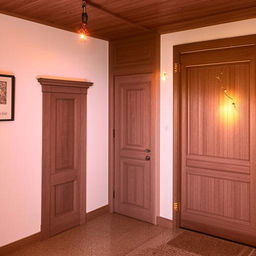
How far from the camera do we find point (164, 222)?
4.13 m

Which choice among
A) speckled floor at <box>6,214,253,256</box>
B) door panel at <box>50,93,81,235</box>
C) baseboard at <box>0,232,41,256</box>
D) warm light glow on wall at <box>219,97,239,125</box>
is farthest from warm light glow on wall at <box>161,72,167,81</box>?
baseboard at <box>0,232,41,256</box>

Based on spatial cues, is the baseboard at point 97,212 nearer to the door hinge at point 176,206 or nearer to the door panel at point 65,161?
the door panel at point 65,161

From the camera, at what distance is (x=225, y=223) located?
3693mm

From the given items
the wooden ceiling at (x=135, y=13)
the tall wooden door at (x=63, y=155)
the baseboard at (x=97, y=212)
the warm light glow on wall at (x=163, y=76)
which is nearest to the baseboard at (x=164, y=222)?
the baseboard at (x=97, y=212)

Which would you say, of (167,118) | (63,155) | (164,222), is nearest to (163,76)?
(167,118)

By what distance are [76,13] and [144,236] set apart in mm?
2750

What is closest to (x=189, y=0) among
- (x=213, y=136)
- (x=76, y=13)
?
(x=76, y=13)

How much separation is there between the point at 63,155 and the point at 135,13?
1.95 m

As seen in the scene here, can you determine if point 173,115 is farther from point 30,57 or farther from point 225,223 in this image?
point 30,57

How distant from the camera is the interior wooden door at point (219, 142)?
3506 millimetres

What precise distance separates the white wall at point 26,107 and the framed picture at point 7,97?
7cm

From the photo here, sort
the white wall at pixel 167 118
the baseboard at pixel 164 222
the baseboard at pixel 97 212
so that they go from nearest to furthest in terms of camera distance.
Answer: the white wall at pixel 167 118
the baseboard at pixel 164 222
the baseboard at pixel 97 212

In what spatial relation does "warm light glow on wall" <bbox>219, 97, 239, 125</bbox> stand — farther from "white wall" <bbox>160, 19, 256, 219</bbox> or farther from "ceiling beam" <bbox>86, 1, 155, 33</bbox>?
"ceiling beam" <bbox>86, 1, 155, 33</bbox>

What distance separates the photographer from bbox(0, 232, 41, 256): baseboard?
338 cm
